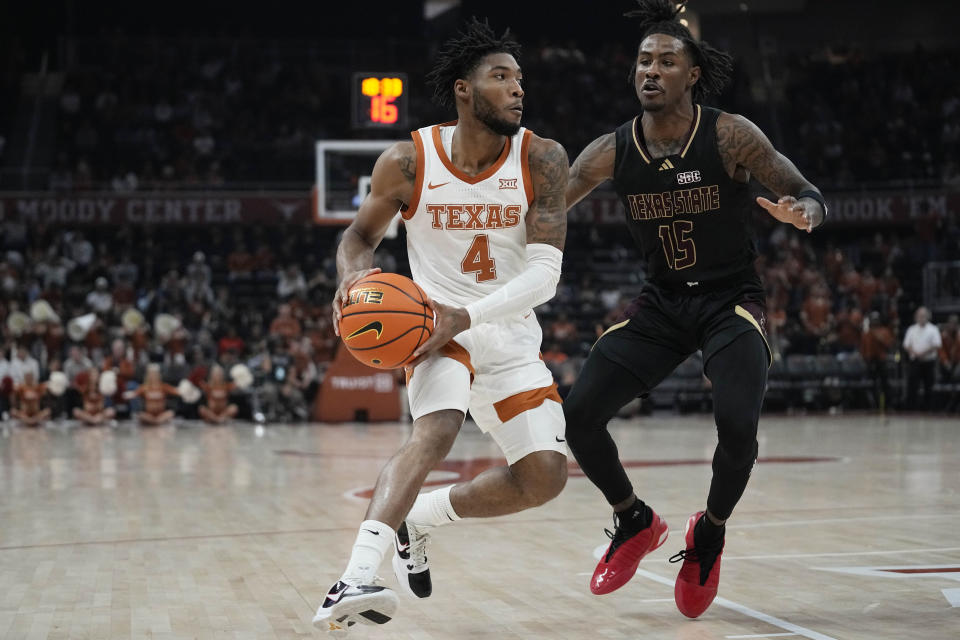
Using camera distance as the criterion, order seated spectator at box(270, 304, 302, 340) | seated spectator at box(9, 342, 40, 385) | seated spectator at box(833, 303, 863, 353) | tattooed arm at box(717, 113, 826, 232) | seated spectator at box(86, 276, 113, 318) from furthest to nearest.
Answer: seated spectator at box(86, 276, 113, 318), seated spectator at box(833, 303, 863, 353), seated spectator at box(270, 304, 302, 340), seated spectator at box(9, 342, 40, 385), tattooed arm at box(717, 113, 826, 232)

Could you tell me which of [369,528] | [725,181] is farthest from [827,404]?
[369,528]

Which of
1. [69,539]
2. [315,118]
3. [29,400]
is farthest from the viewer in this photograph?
[315,118]

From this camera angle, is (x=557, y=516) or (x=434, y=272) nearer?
(x=434, y=272)

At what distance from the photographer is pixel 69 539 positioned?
6770 millimetres

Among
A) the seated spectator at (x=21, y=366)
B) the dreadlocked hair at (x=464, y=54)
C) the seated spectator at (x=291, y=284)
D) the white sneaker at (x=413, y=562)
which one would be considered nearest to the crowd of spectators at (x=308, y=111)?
the seated spectator at (x=291, y=284)

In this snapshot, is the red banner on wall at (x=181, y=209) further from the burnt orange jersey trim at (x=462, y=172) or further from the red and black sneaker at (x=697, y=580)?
the red and black sneaker at (x=697, y=580)

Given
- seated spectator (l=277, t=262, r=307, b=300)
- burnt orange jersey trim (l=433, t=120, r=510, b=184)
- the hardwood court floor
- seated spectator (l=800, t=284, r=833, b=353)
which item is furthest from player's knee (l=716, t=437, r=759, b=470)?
seated spectator (l=277, t=262, r=307, b=300)

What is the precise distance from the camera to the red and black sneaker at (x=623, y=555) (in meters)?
4.77

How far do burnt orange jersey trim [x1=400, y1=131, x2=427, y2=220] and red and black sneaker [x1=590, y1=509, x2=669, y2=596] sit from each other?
1.57 m

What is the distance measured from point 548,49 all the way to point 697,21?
144 inches

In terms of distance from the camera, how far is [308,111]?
24859mm

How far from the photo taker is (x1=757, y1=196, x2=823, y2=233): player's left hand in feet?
14.1

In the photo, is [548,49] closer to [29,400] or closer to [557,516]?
[29,400]

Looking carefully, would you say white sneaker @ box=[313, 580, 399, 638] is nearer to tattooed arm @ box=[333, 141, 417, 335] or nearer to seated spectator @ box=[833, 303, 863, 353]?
tattooed arm @ box=[333, 141, 417, 335]
